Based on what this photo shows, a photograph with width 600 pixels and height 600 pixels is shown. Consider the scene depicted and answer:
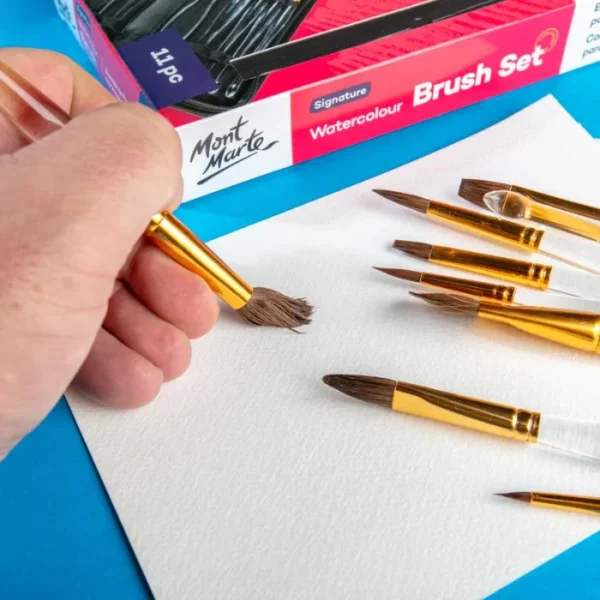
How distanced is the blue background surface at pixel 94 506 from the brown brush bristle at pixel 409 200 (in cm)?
6

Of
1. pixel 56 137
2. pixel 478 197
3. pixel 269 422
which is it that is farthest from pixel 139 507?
pixel 478 197

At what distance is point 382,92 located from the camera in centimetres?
69

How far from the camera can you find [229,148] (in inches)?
26.0

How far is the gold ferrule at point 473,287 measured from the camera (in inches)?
22.9

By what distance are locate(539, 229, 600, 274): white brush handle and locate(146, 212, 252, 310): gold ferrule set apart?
0.79 feet

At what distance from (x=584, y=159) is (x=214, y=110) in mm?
316

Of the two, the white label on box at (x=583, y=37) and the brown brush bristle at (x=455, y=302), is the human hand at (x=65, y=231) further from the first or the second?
the white label on box at (x=583, y=37)

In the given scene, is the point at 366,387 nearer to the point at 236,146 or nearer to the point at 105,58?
the point at 236,146

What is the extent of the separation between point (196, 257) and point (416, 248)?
187mm

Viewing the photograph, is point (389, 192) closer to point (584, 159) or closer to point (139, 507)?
point (584, 159)

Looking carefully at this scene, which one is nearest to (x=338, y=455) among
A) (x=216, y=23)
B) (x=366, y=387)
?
(x=366, y=387)

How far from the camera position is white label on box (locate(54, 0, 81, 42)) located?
0.76 meters

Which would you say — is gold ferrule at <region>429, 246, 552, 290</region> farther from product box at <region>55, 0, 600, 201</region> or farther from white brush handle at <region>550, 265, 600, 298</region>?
product box at <region>55, 0, 600, 201</region>

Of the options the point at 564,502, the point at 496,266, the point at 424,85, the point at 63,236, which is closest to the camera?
the point at 63,236
